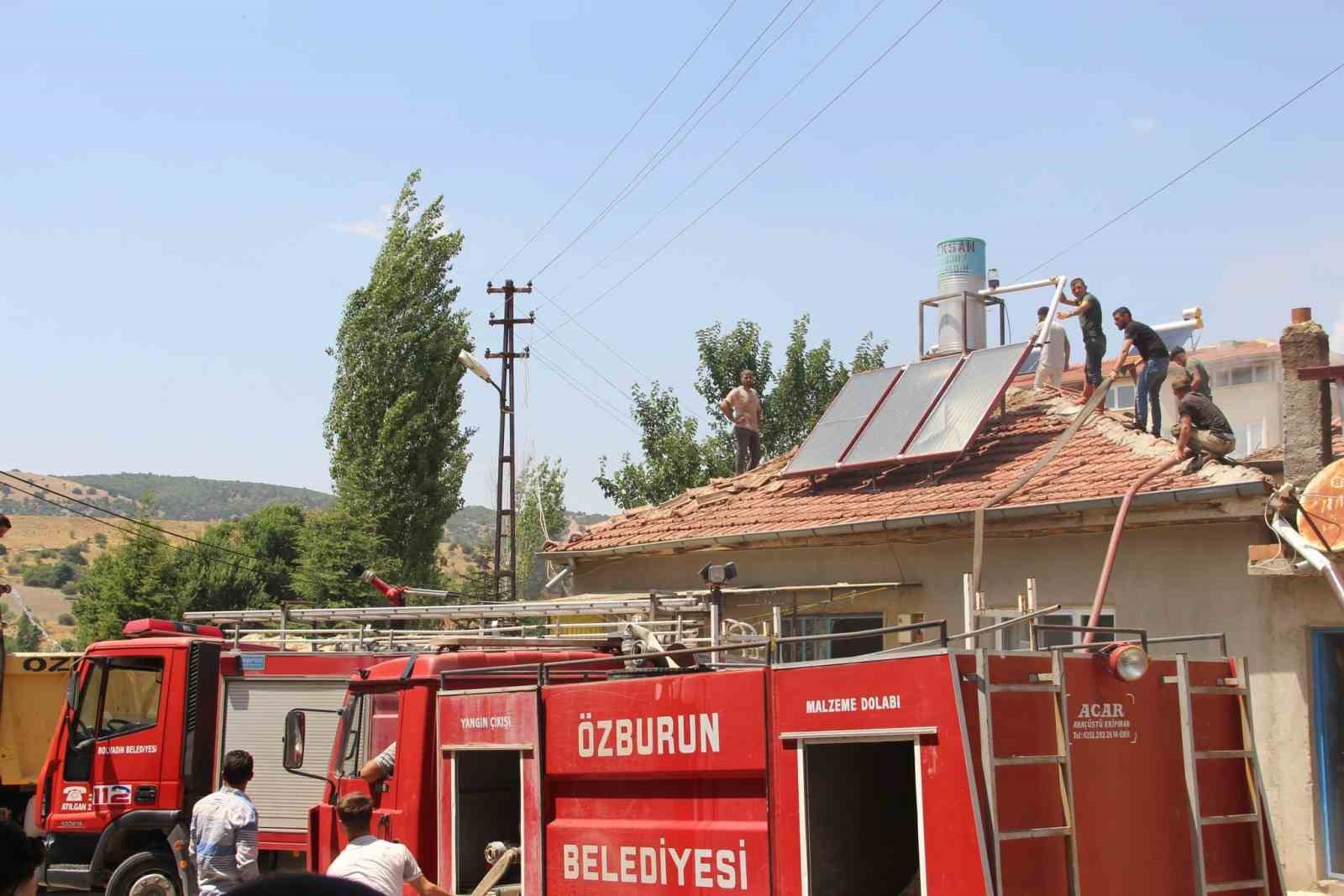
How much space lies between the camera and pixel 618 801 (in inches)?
324

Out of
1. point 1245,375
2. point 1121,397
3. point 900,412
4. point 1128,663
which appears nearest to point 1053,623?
point 900,412

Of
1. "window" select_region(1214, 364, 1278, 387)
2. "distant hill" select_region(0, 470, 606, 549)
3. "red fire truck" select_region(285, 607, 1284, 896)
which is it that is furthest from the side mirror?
"distant hill" select_region(0, 470, 606, 549)

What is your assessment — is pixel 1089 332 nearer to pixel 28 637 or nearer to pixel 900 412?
pixel 900 412

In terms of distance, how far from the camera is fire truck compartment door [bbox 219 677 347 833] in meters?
12.9

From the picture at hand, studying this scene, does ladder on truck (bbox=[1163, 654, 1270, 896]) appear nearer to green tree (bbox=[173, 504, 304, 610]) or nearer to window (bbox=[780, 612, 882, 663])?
window (bbox=[780, 612, 882, 663])

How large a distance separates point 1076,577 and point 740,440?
30.2ft

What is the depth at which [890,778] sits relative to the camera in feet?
25.2

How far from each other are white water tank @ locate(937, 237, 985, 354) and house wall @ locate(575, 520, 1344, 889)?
533 centimetres

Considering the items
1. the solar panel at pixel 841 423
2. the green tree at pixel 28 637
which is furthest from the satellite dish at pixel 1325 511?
the green tree at pixel 28 637

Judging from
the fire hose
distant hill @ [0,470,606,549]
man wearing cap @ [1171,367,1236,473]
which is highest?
distant hill @ [0,470,606,549]

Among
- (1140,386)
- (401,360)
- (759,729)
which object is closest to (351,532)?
(401,360)

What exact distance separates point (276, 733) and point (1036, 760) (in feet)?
28.2

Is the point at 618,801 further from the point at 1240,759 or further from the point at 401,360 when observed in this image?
the point at 401,360

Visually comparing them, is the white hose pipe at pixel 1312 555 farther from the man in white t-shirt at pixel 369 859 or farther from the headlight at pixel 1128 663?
the man in white t-shirt at pixel 369 859
